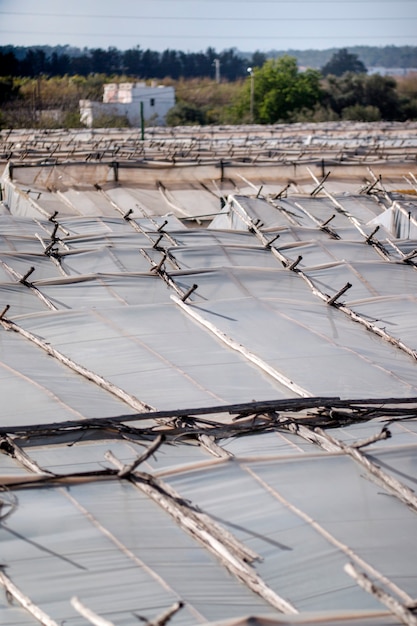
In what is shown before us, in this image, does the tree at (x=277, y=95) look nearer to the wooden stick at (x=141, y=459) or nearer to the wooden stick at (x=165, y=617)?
the wooden stick at (x=141, y=459)

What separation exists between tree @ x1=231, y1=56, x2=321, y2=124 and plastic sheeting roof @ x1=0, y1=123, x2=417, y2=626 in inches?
2009

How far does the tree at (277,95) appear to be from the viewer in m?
60.8

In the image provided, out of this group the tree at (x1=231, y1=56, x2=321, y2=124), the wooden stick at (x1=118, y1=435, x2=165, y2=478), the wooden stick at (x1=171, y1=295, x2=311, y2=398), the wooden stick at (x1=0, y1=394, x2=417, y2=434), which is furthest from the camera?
the tree at (x1=231, y1=56, x2=321, y2=124)

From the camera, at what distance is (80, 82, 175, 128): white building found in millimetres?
52641

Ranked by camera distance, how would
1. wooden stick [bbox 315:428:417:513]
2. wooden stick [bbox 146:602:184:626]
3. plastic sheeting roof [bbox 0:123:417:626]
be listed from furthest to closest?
wooden stick [bbox 315:428:417:513], plastic sheeting roof [bbox 0:123:417:626], wooden stick [bbox 146:602:184:626]

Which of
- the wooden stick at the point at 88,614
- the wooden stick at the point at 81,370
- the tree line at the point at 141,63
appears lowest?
the wooden stick at the point at 88,614

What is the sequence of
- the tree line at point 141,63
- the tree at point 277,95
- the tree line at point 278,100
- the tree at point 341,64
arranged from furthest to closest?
the tree at point 341,64, the tree line at point 141,63, the tree at point 277,95, the tree line at point 278,100

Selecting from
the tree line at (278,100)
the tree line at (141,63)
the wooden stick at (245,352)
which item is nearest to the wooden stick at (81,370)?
the wooden stick at (245,352)

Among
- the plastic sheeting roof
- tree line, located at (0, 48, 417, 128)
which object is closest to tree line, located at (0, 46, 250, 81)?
tree line, located at (0, 48, 417, 128)

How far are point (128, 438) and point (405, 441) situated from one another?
1937mm

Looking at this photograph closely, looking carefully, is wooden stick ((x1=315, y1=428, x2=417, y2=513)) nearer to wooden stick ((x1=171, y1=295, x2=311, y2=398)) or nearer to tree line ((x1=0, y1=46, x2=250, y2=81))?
wooden stick ((x1=171, y1=295, x2=311, y2=398))

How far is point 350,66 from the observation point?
480 feet

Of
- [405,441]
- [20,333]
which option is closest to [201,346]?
[20,333]

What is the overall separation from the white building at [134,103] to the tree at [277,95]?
5.06 metres
